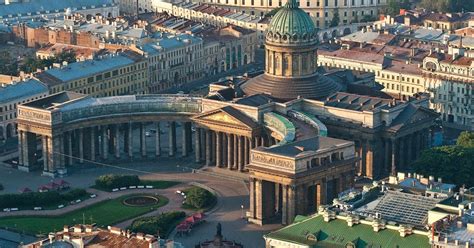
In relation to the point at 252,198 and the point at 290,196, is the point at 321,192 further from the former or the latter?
the point at 252,198

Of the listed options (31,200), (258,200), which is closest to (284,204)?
(258,200)

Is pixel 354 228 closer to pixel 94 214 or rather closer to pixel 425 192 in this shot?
pixel 425 192

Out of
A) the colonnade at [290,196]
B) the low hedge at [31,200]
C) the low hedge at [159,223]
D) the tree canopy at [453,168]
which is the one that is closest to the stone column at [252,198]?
the colonnade at [290,196]

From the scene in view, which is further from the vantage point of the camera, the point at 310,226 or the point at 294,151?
the point at 294,151

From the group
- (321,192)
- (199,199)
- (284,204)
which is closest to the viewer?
(284,204)

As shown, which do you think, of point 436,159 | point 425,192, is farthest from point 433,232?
point 436,159

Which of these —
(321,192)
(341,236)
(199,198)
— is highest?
(341,236)

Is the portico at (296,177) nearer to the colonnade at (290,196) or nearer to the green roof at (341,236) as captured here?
the colonnade at (290,196)
